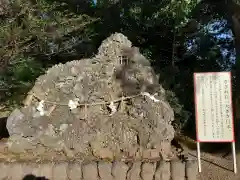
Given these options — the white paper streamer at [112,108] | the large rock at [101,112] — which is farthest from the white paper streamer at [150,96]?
the white paper streamer at [112,108]

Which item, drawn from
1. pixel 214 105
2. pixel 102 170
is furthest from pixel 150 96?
pixel 102 170

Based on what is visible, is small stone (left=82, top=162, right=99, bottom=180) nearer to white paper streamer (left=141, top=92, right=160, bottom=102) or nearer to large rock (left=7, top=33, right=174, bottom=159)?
large rock (left=7, top=33, right=174, bottom=159)

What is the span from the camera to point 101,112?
235 inches

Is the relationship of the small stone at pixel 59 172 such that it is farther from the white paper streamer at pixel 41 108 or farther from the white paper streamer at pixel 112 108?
the white paper streamer at pixel 112 108

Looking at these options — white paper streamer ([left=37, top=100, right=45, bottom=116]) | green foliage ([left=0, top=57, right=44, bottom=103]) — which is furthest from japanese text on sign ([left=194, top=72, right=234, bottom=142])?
green foliage ([left=0, top=57, right=44, bottom=103])

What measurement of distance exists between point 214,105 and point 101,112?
180cm

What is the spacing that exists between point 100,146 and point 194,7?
4327 mm

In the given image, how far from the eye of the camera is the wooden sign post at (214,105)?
5.44 m

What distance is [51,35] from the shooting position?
806cm

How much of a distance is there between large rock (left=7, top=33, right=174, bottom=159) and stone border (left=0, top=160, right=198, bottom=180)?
53 cm

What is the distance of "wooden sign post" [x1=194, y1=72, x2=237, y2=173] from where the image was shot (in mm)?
5441

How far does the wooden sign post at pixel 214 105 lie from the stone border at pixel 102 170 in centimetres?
62

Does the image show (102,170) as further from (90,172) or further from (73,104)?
(73,104)

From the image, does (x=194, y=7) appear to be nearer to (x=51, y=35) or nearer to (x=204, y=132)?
(x=51, y=35)
